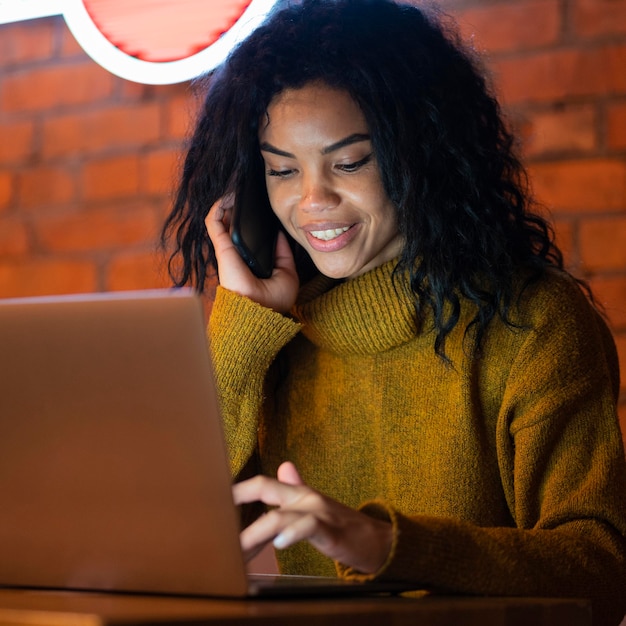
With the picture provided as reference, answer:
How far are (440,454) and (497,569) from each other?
0.36m

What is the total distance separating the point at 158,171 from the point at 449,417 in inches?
41.5

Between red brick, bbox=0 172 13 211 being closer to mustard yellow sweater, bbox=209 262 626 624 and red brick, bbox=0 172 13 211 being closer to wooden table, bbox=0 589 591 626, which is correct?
mustard yellow sweater, bbox=209 262 626 624

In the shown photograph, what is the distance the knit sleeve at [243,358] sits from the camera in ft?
4.28

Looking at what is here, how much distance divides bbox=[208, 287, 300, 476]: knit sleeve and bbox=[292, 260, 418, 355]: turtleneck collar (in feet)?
0.22

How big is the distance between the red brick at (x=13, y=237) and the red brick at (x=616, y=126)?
4.16ft

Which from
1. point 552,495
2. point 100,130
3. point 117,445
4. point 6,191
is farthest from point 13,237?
point 117,445

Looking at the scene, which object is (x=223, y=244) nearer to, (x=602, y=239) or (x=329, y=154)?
(x=329, y=154)

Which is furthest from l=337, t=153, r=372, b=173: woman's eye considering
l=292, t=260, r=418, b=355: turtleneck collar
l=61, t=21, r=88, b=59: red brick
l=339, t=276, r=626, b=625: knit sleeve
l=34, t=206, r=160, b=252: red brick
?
l=61, t=21, r=88, b=59: red brick

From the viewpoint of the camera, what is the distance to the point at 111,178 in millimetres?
2125

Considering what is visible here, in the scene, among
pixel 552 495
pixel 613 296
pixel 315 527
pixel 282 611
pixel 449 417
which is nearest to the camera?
pixel 282 611

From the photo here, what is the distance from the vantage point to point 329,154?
4.25 ft

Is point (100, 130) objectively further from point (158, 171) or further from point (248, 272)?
point (248, 272)

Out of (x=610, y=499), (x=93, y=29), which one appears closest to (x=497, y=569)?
(x=610, y=499)

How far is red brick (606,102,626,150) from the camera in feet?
5.44
